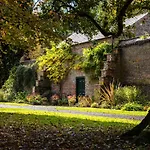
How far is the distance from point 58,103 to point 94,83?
151 inches

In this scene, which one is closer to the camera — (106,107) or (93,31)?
(93,31)

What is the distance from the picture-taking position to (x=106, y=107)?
905 inches

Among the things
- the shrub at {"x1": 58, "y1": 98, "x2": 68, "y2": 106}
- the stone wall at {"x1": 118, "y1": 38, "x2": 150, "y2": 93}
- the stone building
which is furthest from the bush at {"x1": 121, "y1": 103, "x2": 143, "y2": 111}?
the shrub at {"x1": 58, "y1": 98, "x2": 68, "y2": 106}

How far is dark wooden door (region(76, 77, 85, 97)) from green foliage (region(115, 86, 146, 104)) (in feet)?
18.5

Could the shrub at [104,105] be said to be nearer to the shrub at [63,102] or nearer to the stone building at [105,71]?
the stone building at [105,71]

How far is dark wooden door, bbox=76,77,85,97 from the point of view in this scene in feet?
94.1

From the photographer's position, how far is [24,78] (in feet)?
114

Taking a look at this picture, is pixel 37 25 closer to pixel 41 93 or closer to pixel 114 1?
pixel 114 1

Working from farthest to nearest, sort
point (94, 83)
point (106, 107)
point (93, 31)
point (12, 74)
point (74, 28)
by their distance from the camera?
point (12, 74)
point (94, 83)
point (106, 107)
point (93, 31)
point (74, 28)

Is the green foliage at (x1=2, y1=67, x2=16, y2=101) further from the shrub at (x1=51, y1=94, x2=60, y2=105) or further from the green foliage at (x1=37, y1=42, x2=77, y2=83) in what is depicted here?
the shrub at (x1=51, y1=94, x2=60, y2=105)

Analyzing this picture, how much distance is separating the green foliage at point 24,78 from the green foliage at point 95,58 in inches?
328

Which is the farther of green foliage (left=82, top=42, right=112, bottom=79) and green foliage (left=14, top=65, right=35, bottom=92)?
green foliage (left=14, top=65, right=35, bottom=92)

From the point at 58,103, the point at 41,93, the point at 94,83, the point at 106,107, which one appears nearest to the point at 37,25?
the point at 106,107

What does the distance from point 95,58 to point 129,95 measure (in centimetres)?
531
